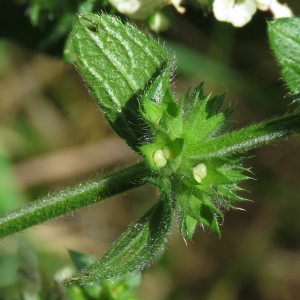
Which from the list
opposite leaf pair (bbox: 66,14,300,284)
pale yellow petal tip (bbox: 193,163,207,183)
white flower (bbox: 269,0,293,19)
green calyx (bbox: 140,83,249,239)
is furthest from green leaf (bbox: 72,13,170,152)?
white flower (bbox: 269,0,293,19)

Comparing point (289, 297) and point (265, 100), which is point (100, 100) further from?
point (289, 297)

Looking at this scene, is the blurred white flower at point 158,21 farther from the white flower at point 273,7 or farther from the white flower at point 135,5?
the white flower at point 273,7

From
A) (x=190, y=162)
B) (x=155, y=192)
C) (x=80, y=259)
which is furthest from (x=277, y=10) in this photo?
(x=155, y=192)

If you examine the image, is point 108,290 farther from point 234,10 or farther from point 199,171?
point 234,10

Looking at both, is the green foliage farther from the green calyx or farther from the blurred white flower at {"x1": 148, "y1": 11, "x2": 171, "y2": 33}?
the blurred white flower at {"x1": 148, "y1": 11, "x2": 171, "y2": 33}

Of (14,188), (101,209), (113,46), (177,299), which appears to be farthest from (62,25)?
(177,299)

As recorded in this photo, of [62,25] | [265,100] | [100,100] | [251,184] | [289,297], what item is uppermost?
[100,100]
